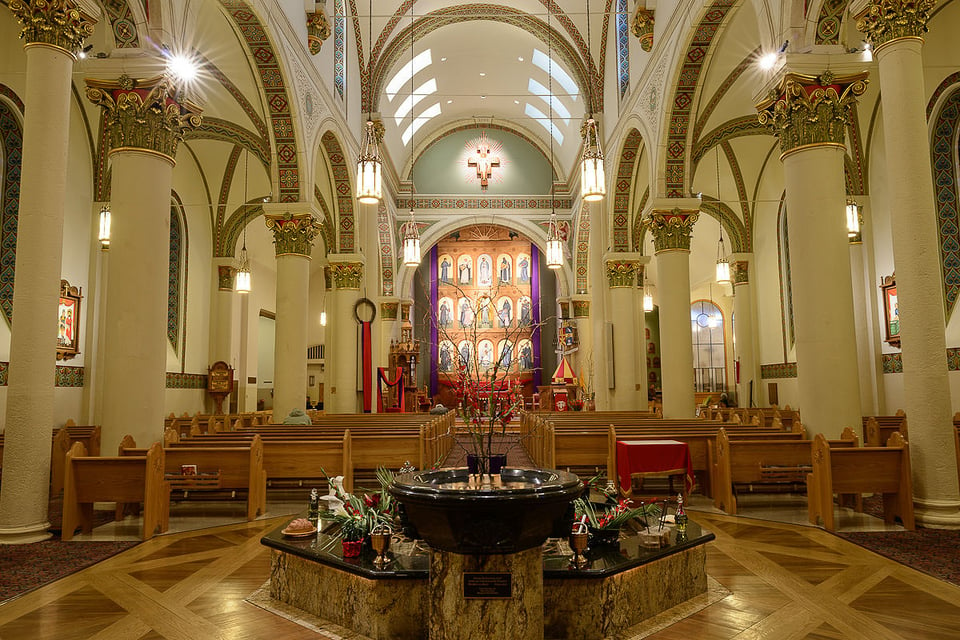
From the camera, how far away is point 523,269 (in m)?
29.8

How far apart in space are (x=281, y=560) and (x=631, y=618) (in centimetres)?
217

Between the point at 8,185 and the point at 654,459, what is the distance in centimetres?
1051

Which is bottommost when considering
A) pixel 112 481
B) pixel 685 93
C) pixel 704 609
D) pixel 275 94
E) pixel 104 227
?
pixel 704 609

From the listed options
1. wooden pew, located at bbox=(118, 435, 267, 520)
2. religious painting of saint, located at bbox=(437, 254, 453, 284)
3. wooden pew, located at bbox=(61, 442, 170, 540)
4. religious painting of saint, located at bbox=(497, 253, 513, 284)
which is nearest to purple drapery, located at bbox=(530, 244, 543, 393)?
religious painting of saint, located at bbox=(497, 253, 513, 284)

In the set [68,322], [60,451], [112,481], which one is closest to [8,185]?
[68,322]

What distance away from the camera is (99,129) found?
41.4 ft

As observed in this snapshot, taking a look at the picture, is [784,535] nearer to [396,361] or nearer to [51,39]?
[51,39]

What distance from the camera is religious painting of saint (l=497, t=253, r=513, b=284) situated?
97.1 feet

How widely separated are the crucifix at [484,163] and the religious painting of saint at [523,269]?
513 centimetres

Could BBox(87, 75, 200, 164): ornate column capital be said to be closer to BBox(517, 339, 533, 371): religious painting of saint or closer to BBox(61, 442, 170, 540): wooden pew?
BBox(61, 442, 170, 540): wooden pew

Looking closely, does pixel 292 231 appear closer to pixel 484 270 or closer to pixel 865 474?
pixel 865 474

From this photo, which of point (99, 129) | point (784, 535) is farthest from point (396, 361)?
point (784, 535)

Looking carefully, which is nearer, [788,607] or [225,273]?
[788,607]

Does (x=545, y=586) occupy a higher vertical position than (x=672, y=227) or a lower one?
lower
